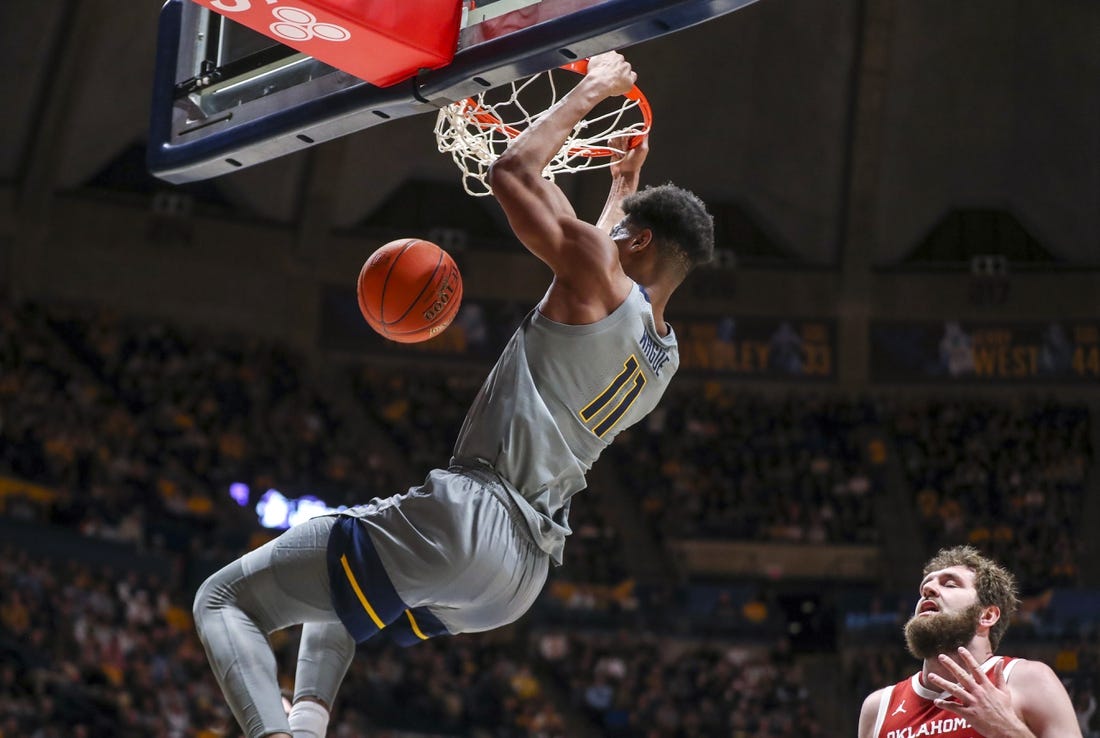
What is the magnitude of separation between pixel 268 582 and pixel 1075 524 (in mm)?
18787

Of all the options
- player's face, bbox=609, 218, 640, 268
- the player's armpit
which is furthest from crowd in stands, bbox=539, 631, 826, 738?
player's face, bbox=609, 218, 640, 268

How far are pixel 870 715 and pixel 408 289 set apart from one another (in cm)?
243

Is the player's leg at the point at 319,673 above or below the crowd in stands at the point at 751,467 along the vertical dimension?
below

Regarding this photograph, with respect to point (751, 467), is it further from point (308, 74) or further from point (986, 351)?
point (308, 74)

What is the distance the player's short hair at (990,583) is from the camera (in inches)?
183

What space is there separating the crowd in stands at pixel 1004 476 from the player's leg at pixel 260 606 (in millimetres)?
16623

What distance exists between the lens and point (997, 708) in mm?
4188

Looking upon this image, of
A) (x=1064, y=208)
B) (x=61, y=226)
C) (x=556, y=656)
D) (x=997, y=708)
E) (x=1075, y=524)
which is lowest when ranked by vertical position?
(x=997, y=708)

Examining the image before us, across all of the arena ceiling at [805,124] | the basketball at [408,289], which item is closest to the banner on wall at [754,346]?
the arena ceiling at [805,124]

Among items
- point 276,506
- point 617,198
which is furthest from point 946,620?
point 276,506

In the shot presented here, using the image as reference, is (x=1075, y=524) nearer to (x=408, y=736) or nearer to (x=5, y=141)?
(x=408, y=736)

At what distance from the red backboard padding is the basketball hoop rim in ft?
1.94

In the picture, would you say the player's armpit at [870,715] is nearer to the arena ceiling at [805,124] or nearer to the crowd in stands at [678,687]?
the crowd in stands at [678,687]

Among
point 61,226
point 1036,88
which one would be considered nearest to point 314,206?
point 61,226
